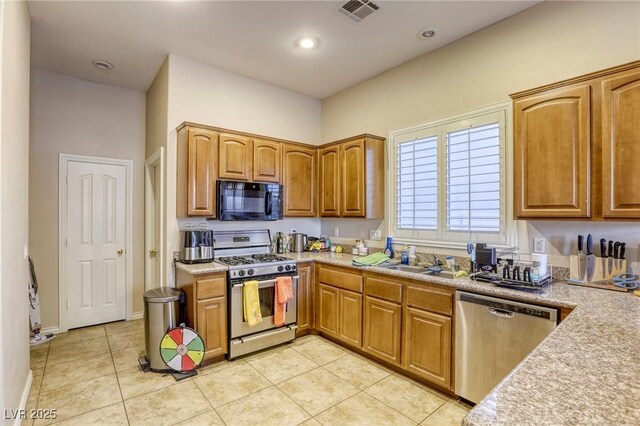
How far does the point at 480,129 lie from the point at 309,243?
250cm

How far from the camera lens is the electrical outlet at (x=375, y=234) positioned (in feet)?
12.8

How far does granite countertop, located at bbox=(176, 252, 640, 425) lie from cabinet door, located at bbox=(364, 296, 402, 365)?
4.62ft

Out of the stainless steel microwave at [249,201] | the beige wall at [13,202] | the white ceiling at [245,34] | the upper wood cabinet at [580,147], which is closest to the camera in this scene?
the beige wall at [13,202]

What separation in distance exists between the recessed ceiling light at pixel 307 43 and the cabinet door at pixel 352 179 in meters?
1.12

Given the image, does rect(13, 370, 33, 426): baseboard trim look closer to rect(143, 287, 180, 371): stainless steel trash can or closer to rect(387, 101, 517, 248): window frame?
rect(143, 287, 180, 371): stainless steel trash can

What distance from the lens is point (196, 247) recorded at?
331 centimetres

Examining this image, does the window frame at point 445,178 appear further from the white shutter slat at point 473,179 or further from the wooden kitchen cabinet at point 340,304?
the wooden kitchen cabinet at point 340,304

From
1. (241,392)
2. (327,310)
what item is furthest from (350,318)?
(241,392)

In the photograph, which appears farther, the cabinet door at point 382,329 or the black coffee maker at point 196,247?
the black coffee maker at point 196,247

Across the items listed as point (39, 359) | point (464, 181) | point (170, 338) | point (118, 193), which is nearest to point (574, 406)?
point (464, 181)

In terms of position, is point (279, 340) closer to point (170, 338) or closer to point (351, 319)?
point (351, 319)

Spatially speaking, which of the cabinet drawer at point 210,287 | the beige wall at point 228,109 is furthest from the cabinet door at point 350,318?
the beige wall at point 228,109

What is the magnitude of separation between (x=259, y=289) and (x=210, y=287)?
50cm

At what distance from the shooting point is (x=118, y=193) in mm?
4281
